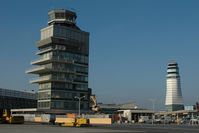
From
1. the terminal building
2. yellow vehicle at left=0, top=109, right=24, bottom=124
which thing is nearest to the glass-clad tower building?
the terminal building

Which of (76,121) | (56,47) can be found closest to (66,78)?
(56,47)

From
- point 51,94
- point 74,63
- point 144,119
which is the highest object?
point 74,63

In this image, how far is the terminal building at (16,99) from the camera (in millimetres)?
149450

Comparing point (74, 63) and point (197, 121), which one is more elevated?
point (74, 63)

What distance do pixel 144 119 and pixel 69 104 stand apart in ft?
103

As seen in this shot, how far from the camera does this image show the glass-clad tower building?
113938mm

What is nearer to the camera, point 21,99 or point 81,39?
point 81,39

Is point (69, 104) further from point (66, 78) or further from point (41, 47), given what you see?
point (41, 47)

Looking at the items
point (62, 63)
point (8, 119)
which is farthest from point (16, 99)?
point (8, 119)

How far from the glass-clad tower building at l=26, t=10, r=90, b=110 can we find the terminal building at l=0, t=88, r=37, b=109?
3690cm

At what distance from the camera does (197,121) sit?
93062mm

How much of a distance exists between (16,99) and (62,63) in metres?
53.6

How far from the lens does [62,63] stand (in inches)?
4572

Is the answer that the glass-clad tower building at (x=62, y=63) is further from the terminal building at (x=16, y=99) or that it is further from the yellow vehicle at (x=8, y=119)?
the yellow vehicle at (x=8, y=119)
